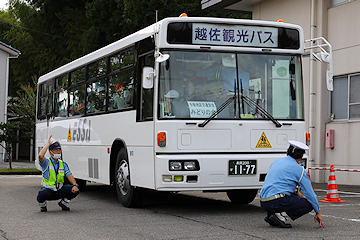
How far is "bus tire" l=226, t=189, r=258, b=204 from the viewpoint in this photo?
1134 cm

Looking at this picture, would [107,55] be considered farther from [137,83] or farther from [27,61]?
[27,61]

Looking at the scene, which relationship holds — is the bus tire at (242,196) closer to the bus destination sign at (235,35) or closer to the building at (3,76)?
the bus destination sign at (235,35)

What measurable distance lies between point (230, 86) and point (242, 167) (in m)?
1.35

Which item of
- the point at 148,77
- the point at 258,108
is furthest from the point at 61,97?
the point at 258,108

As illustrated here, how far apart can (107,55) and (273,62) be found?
3.73 meters

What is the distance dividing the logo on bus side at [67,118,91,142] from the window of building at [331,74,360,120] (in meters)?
9.07

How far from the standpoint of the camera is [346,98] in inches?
731

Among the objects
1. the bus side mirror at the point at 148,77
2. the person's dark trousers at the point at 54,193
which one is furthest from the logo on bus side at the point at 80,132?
the bus side mirror at the point at 148,77

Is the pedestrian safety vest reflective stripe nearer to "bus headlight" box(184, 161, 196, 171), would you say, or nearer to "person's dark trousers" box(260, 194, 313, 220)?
"bus headlight" box(184, 161, 196, 171)

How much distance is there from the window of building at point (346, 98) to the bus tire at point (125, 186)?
9.73 m

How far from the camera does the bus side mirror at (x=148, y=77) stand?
31.0 feet

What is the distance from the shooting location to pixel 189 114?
369 inches

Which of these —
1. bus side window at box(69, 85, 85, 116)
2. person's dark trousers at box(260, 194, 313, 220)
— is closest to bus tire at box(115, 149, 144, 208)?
bus side window at box(69, 85, 85, 116)

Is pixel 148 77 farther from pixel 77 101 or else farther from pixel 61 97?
pixel 61 97
